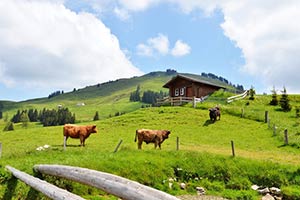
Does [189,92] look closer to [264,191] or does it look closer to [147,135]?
[147,135]

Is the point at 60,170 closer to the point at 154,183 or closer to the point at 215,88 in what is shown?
the point at 154,183

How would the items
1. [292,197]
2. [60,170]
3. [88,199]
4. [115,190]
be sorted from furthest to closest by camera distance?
1. [292,197]
2. [88,199]
3. [60,170]
4. [115,190]

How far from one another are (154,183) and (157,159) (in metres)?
2.45

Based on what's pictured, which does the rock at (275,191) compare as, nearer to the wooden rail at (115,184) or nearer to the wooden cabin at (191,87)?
the wooden rail at (115,184)

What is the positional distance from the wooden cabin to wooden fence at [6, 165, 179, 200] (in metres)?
46.0

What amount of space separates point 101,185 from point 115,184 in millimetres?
902

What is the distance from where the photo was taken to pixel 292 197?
56.1 ft

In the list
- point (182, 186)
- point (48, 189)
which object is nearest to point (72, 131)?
point (182, 186)

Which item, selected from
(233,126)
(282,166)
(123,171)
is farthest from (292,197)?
(233,126)

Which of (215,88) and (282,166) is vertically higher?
(215,88)

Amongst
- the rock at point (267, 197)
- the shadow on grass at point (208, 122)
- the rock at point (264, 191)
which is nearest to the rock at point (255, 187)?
the rock at point (264, 191)

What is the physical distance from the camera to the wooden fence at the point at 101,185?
6.88m

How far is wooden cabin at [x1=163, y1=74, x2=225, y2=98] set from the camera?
5822cm

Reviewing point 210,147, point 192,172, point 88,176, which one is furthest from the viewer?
point 210,147
